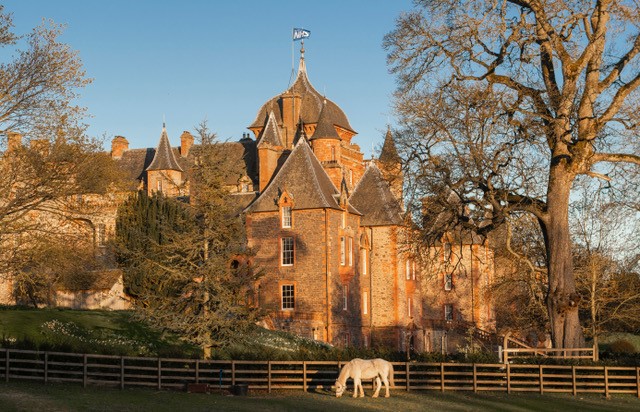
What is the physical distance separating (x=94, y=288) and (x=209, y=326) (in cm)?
2134

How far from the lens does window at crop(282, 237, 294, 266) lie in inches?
2126

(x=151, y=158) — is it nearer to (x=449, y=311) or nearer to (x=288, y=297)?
(x=288, y=297)

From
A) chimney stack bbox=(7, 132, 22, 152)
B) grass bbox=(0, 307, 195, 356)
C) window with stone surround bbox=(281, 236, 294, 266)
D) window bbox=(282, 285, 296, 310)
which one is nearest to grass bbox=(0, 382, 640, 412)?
grass bbox=(0, 307, 195, 356)

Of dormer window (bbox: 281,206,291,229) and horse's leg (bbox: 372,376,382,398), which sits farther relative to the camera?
dormer window (bbox: 281,206,291,229)

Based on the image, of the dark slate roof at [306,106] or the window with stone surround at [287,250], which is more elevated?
the dark slate roof at [306,106]

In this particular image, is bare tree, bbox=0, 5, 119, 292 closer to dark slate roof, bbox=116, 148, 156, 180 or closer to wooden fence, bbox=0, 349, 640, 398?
wooden fence, bbox=0, 349, 640, 398

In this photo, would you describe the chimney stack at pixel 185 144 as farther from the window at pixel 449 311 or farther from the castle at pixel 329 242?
the window at pixel 449 311

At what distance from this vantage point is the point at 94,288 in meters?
52.6

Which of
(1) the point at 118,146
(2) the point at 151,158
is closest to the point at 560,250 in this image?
(2) the point at 151,158

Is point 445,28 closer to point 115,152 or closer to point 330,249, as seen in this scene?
point 330,249

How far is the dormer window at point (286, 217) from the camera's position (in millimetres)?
54375

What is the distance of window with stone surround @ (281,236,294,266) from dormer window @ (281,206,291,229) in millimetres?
755

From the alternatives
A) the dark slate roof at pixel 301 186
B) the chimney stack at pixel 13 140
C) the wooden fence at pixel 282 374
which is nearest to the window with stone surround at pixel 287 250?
the dark slate roof at pixel 301 186

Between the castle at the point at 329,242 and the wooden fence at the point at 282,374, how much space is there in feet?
57.6
